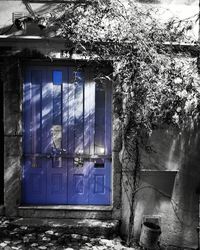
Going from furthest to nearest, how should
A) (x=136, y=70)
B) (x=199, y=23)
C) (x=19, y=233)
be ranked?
(x=199, y=23)
(x=19, y=233)
(x=136, y=70)

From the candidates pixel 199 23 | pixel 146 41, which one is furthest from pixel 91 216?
pixel 199 23

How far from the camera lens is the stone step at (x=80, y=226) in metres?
7.33

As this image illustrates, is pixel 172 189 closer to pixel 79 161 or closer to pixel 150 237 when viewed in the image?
pixel 150 237

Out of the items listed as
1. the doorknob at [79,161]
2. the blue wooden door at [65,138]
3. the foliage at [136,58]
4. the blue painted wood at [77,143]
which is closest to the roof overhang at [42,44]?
the foliage at [136,58]

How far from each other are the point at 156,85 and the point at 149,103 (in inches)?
14.4

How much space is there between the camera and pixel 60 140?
788 cm

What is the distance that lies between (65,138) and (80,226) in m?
1.91

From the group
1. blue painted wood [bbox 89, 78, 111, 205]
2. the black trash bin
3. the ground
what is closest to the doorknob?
blue painted wood [bbox 89, 78, 111, 205]

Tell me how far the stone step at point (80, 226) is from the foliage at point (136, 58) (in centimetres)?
55

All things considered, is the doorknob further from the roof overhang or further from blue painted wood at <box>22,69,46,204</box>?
the roof overhang

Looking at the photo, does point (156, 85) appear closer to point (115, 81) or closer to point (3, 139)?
point (115, 81)

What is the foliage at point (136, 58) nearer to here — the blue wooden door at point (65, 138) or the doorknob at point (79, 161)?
the blue wooden door at point (65, 138)

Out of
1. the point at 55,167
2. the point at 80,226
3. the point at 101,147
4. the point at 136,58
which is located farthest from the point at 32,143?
the point at 136,58

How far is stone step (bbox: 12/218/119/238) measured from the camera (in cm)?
733
